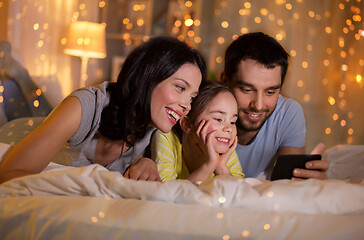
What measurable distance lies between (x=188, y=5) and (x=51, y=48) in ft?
4.55

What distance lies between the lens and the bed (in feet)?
1.96

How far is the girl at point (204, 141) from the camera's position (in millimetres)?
1139

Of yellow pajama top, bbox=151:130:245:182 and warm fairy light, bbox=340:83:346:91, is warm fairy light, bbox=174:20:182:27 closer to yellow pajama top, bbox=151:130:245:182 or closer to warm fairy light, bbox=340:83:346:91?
warm fairy light, bbox=340:83:346:91

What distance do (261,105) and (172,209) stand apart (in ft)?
2.59

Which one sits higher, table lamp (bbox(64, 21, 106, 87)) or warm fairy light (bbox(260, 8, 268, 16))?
warm fairy light (bbox(260, 8, 268, 16))

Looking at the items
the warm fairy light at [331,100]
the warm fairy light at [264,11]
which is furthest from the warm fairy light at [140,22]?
the warm fairy light at [331,100]

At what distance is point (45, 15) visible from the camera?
2336mm

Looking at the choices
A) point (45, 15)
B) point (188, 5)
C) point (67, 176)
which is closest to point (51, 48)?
point (45, 15)

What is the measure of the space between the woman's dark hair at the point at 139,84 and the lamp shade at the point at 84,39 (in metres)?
1.90

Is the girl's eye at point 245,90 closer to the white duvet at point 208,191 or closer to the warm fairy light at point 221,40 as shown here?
Result: the white duvet at point 208,191

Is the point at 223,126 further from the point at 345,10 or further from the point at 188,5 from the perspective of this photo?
the point at 188,5

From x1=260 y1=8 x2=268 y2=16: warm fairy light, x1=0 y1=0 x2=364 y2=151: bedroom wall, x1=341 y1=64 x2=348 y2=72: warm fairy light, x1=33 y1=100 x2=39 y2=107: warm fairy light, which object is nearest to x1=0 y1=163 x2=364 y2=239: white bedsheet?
x1=33 y1=100 x2=39 y2=107: warm fairy light

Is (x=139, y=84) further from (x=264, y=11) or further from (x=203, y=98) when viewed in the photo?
(x=264, y=11)

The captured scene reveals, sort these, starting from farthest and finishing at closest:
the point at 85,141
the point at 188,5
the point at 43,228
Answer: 1. the point at 188,5
2. the point at 85,141
3. the point at 43,228
